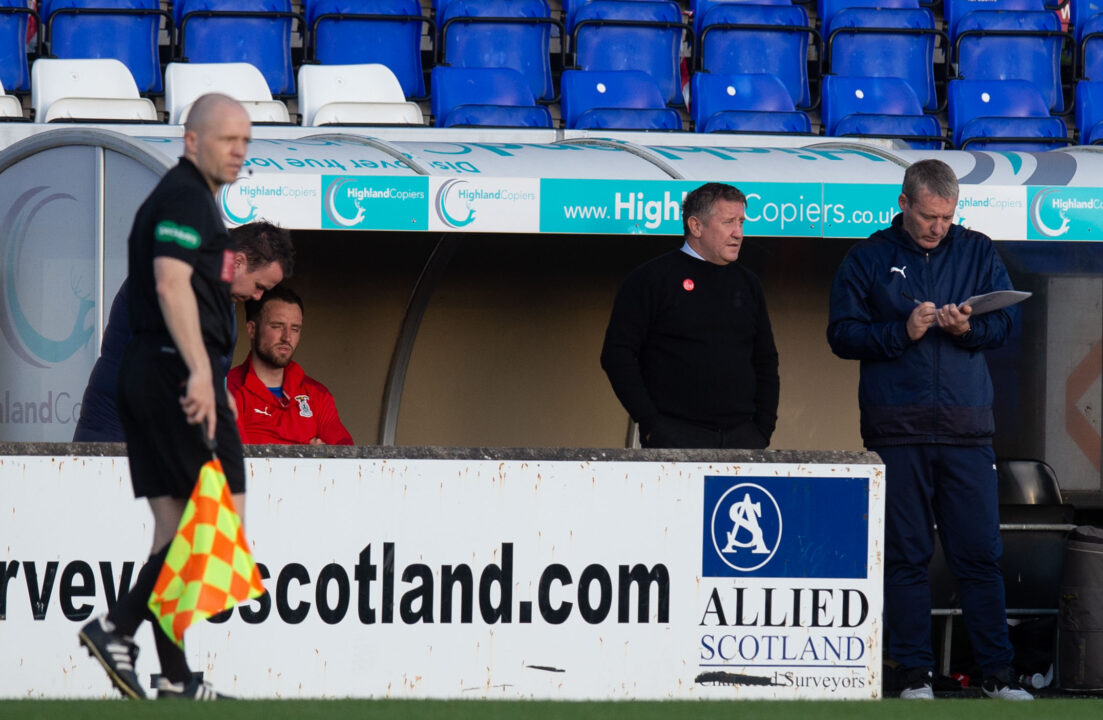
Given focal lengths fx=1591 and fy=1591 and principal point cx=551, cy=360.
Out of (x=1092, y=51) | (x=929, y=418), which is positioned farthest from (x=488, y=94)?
(x=929, y=418)

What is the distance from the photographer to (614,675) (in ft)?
15.7

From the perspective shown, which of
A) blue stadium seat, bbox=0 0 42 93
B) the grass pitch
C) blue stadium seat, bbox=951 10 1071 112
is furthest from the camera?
blue stadium seat, bbox=951 10 1071 112

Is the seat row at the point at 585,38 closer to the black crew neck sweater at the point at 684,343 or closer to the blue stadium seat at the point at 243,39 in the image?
the blue stadium seat at the point at 243,39

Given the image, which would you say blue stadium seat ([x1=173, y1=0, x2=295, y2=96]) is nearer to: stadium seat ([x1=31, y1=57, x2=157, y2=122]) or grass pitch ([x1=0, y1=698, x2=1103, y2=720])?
stadium seat ([x1=31, y1=57, x2=157, y2=122])

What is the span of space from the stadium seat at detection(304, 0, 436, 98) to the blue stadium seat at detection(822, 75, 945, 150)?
2.55 m

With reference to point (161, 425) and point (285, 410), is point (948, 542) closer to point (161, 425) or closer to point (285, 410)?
point (285, 410)

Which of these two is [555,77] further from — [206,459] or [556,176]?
[206,459]

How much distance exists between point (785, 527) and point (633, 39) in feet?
19.5

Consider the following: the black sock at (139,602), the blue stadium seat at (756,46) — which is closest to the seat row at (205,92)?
the blue stadium seat at (756,46)

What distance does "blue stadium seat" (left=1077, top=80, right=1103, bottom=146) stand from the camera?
1003cm

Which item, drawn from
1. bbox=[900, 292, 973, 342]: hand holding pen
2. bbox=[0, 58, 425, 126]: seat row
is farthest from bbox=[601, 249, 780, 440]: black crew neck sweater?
bbox=[0, 58, 425, 126]: seat row

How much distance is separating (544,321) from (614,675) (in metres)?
3.26

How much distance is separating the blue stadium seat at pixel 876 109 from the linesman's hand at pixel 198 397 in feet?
21.9

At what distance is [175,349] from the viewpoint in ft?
11.6
